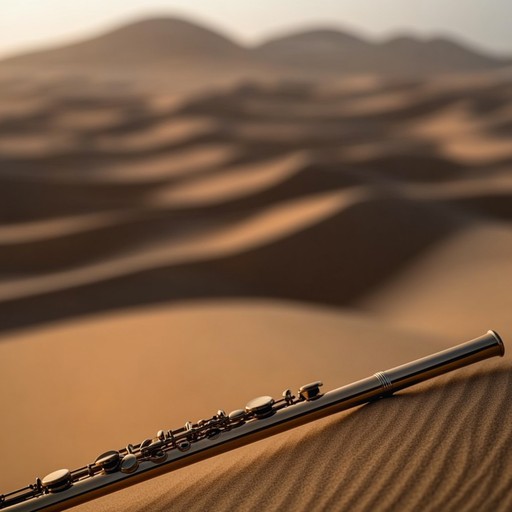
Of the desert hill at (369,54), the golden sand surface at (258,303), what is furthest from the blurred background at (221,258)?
the desert hill at (369,54)

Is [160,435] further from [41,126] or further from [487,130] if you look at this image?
[41,126]

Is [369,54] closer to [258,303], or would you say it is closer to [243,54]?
[243,54]

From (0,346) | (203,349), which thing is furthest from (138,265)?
(203,349)

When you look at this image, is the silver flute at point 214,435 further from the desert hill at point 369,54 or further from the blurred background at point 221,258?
the desert hill at point 369,54

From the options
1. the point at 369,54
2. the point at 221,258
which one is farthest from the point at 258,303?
the point at 369,54

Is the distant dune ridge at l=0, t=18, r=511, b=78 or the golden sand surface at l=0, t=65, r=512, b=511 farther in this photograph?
the distant dune ridge at l=0, t=18, r=511, b=78

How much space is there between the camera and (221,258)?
475cm

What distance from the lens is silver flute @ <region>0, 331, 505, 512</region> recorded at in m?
1.43

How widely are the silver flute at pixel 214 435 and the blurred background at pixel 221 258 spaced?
864 mm

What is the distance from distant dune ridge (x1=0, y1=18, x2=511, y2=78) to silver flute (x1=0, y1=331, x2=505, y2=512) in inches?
1223

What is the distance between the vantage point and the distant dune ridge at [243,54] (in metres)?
35.8

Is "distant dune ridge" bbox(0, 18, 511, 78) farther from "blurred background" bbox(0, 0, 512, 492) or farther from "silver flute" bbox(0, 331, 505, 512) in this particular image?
"silver flute" bbox(0, 331, 505, 512)

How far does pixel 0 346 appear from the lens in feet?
10.4

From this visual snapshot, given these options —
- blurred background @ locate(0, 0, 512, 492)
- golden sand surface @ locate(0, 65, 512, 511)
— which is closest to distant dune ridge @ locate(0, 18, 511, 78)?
blurred background @ locate(0, 0, 512, 492)
